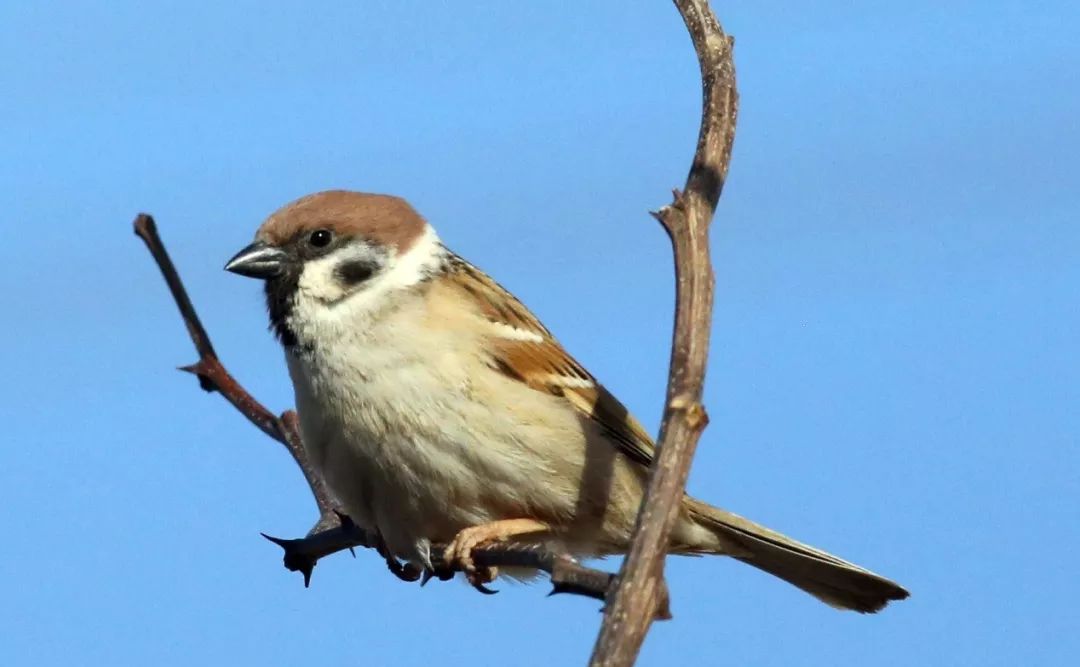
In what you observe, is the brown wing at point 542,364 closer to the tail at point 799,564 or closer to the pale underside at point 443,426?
the pale underside at point 443,426

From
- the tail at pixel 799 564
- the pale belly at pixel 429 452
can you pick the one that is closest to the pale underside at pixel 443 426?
the pale belly at pixel 429 452

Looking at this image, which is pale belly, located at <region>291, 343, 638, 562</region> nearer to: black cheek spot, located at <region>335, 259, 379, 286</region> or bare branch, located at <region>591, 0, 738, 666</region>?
black cheek spot, located at <region>335, 259, 379, 286</region>

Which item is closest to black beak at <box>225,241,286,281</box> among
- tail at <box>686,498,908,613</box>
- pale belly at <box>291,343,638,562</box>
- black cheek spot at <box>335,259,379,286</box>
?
black cheek spot at <box>335,259,379,286</box>

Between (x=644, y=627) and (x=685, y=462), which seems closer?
(x=644, y=627)

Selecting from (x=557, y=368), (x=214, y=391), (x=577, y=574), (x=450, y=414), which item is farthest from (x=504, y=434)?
(x=577, y=574)

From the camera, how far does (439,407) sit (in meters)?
2.85

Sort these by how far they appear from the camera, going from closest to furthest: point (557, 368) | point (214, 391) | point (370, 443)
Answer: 1. point (214, 391)
2. point (370, 443)
3. point (557, 368)

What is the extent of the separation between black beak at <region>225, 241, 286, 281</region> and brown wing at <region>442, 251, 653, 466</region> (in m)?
0.38

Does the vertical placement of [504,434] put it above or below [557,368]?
below

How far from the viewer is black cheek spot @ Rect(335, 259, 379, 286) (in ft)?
10.0

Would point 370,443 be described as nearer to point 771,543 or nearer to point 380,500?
point 380,500

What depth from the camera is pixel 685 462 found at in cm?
145

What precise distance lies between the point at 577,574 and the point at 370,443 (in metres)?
1.41

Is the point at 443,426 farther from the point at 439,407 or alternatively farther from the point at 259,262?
the point at 259,262
